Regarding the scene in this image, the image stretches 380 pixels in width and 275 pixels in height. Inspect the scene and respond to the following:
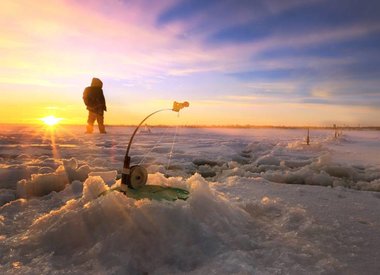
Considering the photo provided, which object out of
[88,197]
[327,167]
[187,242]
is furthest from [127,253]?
[327,167]

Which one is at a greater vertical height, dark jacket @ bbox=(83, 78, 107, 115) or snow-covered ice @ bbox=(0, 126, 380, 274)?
dark jacket @ bbox=(83, 78, 107, 115)

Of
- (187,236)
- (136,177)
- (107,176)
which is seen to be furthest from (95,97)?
(187,236)

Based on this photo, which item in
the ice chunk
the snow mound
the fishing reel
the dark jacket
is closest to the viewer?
the snow mound

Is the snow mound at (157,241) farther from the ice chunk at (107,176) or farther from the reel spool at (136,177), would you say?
the ice chunk at (107,176)

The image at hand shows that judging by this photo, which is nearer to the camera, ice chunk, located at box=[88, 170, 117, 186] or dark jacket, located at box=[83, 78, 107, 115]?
ice chunk, located at box=[88, 170, 117, 186]

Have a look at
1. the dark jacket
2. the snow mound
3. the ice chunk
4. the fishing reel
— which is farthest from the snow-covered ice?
the dark jacket

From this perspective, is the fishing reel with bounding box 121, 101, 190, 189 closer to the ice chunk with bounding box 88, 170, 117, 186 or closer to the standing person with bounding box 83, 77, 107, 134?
the ice chunk with bounding box 88, 170, 117, 186

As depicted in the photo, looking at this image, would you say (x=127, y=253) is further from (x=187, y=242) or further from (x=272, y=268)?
Answer: (x=272, y=268)

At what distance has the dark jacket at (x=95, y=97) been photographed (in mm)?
18688

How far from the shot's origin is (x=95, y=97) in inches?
739

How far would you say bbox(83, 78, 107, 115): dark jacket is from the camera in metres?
18.7

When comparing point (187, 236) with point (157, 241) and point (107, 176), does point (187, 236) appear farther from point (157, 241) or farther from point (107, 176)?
point (107, 176)

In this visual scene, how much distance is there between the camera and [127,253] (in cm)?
300

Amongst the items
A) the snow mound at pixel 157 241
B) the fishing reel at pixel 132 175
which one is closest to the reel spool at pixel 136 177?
the fishing reel at pixel 132 175
